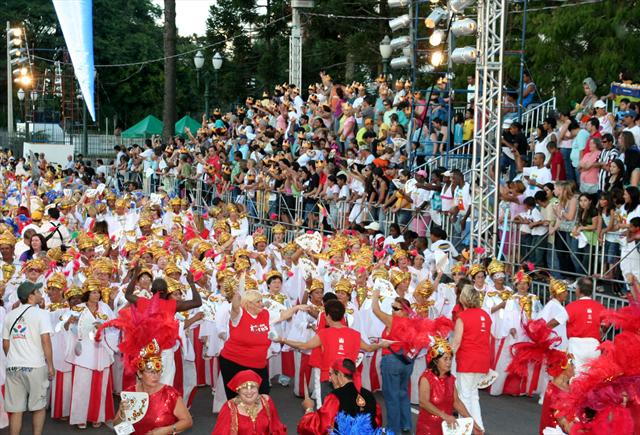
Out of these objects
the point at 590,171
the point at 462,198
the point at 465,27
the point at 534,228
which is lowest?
the point at 534,228

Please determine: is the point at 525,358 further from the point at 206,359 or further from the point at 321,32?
the point at 321,32

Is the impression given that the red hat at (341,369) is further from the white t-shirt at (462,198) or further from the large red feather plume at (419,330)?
the white t-shirt at (462,198)

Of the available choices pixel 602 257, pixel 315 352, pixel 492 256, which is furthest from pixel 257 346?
pixel 602 257

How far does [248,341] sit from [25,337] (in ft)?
6.38

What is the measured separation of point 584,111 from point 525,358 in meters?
9.31

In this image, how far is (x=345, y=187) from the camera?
18500mm

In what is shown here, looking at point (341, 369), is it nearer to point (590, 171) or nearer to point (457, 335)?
point (457, 335)

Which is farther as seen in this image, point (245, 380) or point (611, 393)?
point (245, 380)

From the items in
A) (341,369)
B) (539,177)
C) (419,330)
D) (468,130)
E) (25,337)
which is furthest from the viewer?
(468,130)

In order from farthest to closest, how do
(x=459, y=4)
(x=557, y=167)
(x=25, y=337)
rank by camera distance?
(x=557, y=167) < (x=459, y=4) < (x=25, y=337)

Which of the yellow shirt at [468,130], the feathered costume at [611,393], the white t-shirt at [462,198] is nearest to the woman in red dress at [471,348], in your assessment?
the feathered costume at [611,393]

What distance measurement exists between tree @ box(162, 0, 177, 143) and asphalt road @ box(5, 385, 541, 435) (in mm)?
22614

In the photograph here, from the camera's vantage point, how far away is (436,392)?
26.0ft

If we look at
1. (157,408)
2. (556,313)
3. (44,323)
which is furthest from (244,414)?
(556,313)
